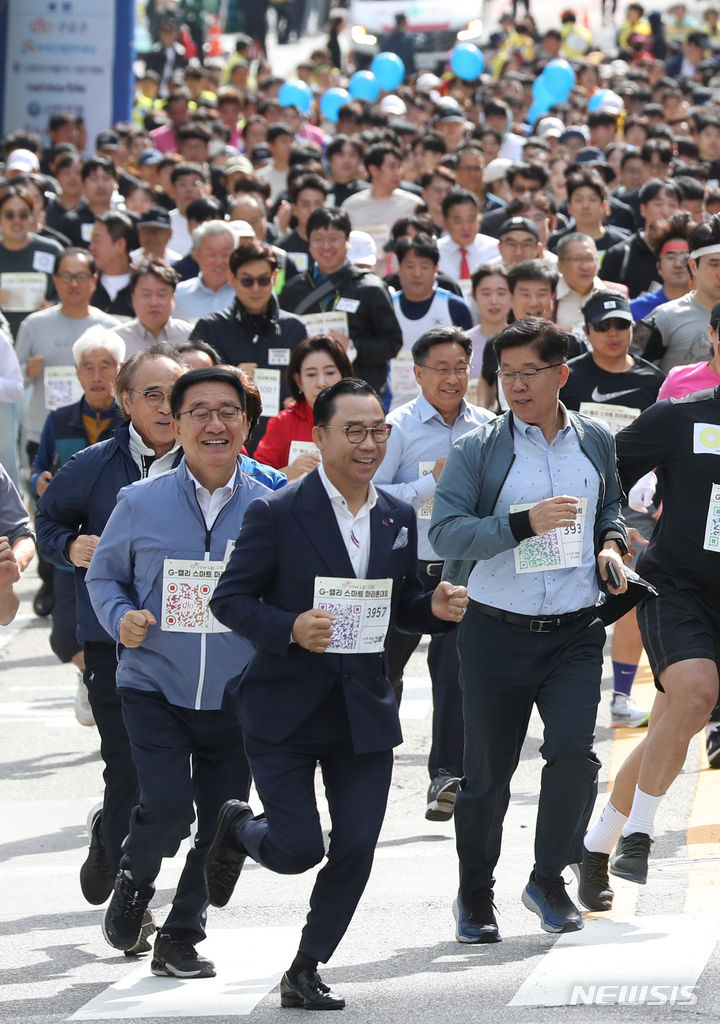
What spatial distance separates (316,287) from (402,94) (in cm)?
1517

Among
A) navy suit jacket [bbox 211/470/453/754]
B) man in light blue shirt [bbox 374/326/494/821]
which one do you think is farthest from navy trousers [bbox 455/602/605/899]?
man in light blue shirt [bbox 374/326/494/821]

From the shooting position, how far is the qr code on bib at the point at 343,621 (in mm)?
5902

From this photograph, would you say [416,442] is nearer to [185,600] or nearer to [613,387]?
[613,387]

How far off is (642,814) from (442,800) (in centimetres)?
167

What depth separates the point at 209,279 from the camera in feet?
40.4

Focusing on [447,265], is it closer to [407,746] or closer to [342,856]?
[407,746]

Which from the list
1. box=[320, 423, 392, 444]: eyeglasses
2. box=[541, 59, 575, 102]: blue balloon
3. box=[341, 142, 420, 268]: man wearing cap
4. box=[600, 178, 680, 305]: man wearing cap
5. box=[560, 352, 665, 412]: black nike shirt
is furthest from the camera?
box=[541, 59, 575, 102]: blue balloon

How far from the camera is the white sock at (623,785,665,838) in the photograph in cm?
686

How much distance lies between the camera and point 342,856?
5961 mm

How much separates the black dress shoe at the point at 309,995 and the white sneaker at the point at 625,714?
14.0 feet

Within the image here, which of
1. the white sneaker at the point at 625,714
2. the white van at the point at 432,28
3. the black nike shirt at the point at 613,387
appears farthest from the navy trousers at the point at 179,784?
the white van at the point at 432,28

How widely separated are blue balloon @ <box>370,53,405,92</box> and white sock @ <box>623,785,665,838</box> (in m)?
23.4

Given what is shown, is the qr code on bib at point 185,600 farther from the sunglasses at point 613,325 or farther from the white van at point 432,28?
the white van at point 432,28

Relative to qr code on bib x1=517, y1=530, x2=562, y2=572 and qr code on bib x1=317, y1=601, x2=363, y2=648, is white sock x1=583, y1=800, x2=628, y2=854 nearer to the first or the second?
qr code on bib x1=517, y1=530, x2=562, y2=572
